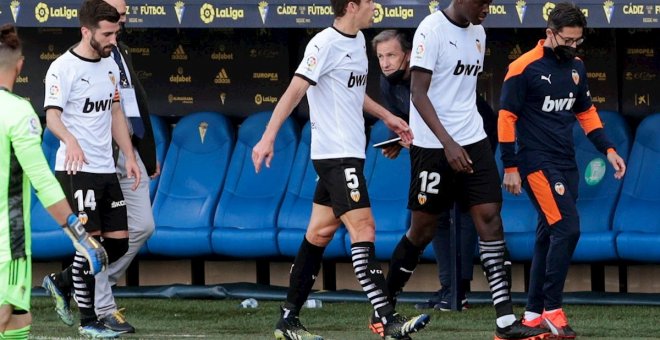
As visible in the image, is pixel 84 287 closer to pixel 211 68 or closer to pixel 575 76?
pixel 575 76

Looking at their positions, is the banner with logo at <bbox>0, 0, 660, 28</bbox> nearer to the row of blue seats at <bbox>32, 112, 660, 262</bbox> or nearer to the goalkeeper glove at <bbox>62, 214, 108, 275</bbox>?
the row of blue seats at <bbox>32, 112, 660, 262</bbox>

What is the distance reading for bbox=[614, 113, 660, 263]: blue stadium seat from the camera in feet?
34.1

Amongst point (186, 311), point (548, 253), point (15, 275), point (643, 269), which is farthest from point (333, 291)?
point (15, 275)

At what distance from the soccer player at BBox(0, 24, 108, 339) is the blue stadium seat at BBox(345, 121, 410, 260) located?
4.63 metres

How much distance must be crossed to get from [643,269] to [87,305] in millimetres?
3870

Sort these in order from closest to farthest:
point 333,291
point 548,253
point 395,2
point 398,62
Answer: point 548,253 → point 398,62 → point 395,2 → point 333,291

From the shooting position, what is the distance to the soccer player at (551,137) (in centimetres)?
856

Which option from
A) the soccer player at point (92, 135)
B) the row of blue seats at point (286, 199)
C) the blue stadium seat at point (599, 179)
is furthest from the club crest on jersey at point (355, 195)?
the blue stadium seat at point (599, 179)

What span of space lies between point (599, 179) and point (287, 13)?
2.34m

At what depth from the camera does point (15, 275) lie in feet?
21.1

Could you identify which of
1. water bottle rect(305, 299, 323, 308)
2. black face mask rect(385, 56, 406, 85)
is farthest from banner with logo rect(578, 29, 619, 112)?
water bottle rect(305, 299, 323, 308)

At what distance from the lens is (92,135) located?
8930 millimetres

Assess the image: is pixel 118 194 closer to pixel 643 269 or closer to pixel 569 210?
pixel 569 210

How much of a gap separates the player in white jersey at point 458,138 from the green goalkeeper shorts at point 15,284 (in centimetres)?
247
